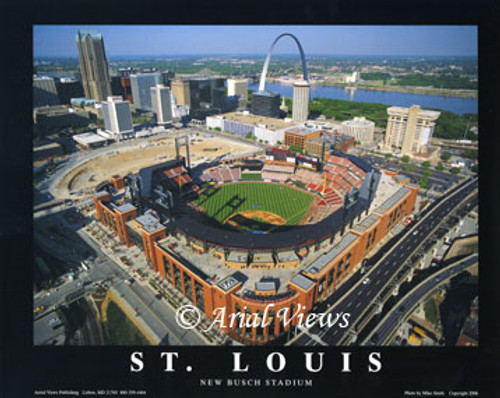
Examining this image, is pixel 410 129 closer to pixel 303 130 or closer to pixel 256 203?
pixel 303 130

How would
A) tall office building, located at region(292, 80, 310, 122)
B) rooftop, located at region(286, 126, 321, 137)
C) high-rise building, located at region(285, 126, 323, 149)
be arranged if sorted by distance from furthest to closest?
tall office building, located at region(292, 80, 310, 122), rooftop, located at region(286, 126, 321, 137), high-rise building, located at region(285, 126, 323, 149)

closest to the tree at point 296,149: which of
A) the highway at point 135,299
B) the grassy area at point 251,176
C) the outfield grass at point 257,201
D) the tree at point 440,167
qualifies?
the grassy area at point 251,176

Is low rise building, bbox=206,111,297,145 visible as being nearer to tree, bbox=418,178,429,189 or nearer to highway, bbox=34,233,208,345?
tree, bbox=418,178,429,189

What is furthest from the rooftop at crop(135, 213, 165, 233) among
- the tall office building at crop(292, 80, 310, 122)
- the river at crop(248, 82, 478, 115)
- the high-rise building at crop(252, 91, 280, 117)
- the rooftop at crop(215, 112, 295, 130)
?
the tall office building at crop(292, 80, 310, 122)

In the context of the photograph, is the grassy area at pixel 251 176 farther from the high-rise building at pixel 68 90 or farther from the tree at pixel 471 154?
the high-rise building at pixel 68 90
